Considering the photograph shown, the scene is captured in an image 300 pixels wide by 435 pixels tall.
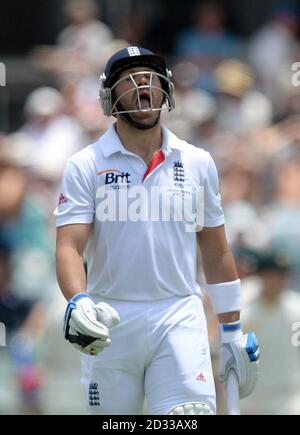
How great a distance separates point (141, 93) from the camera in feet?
20.6

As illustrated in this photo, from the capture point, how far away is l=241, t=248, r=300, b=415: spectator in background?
8.55 meters

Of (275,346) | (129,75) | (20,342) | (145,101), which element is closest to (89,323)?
(145,101)

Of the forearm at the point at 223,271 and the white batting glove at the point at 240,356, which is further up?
the forearm at the point at 223,271

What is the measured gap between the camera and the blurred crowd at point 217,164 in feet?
28.9

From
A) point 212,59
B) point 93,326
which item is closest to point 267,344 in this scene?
point 93,326

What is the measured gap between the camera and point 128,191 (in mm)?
6281

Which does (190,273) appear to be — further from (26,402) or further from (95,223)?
(26,402)

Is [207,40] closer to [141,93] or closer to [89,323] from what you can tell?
[141,93]

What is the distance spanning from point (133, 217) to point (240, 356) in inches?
34.8

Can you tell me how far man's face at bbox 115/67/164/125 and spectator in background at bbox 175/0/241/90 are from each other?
204 inches

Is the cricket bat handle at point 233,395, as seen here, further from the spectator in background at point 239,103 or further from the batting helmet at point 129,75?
the spectator in background at point 239,103

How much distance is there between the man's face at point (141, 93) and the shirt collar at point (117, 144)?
5.8 inches

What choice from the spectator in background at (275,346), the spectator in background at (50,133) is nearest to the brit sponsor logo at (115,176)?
the spectator in background at (275,346)

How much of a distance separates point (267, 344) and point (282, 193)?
1674mm
